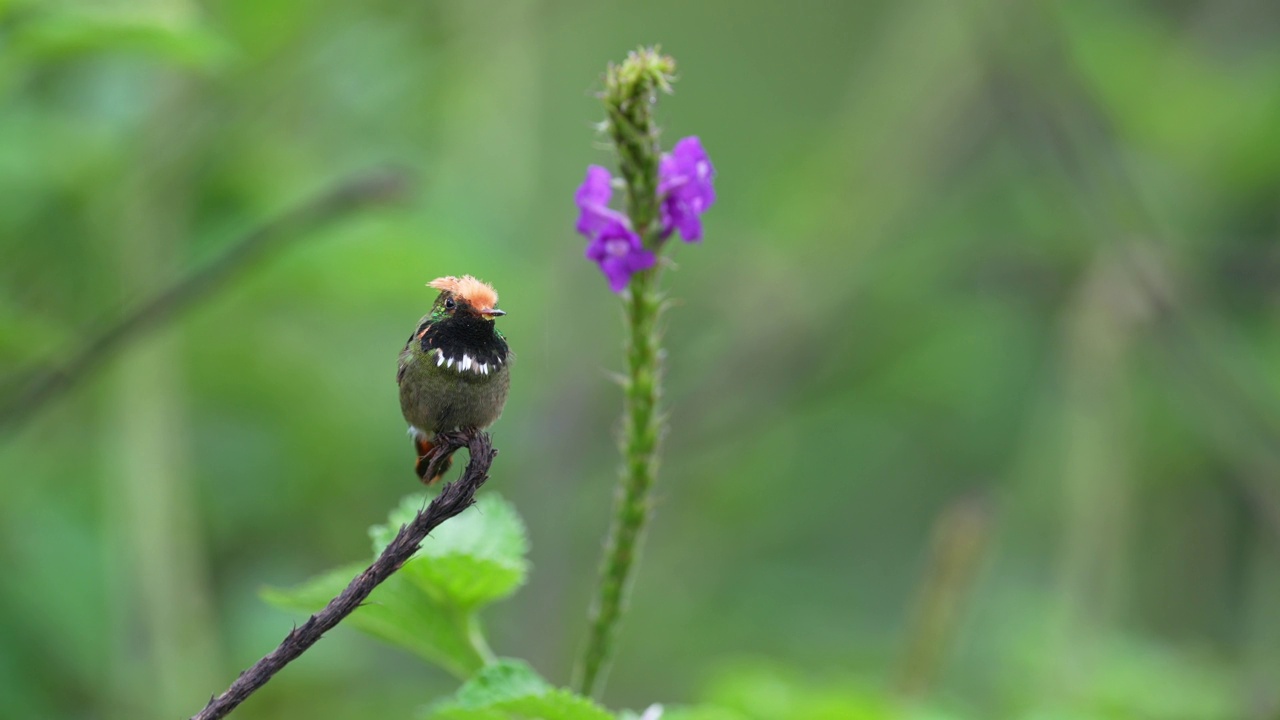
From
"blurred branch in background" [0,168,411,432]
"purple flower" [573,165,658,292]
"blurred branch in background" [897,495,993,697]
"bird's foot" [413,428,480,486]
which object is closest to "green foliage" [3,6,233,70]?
"blurred branch in background" [0,168,411,432]

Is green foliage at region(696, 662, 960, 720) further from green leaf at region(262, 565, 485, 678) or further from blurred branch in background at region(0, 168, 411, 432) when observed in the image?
blurred branch in background at region(0, 168, 411, 432)

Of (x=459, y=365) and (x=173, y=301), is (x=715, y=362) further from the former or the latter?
(x=459, y=365)

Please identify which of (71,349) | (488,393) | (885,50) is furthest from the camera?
(885,50)

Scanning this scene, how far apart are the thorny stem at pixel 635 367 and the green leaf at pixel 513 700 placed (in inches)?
4.7

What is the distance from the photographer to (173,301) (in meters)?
1.79

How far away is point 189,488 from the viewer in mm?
2426

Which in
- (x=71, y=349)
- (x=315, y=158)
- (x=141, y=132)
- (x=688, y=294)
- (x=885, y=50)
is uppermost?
(x=885, y=50)

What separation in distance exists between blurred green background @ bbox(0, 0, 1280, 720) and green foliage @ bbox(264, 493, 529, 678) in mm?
535

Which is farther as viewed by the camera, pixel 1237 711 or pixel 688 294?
pixel 688 294

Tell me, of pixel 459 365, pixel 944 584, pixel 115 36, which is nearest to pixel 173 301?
pixel 115 36

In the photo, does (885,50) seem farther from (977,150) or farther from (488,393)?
(488,393)

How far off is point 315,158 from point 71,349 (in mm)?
1056

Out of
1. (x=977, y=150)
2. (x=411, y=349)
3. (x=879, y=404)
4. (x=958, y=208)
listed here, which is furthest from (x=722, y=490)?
(x=411, y=349)

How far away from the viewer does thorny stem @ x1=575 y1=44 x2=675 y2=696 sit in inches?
42.4
